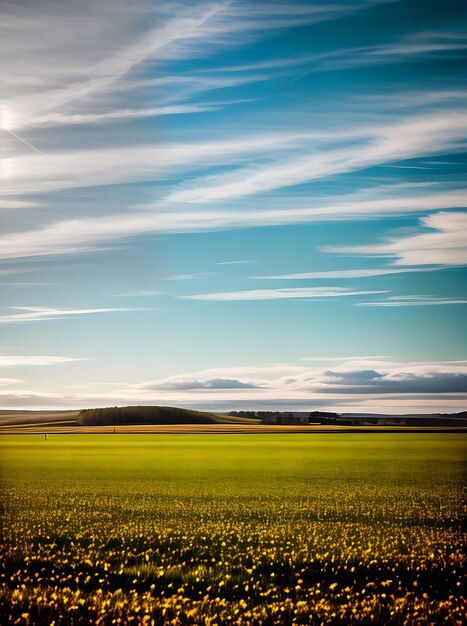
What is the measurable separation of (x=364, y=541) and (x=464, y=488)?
2059 cm

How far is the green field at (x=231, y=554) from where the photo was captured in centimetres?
1288

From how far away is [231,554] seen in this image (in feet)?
59.3

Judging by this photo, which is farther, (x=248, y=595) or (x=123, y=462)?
(x=123, y=462)

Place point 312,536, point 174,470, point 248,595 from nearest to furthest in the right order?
point 248,595 < point 312,536 < point 174,470

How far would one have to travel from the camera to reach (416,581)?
1530 centimetres

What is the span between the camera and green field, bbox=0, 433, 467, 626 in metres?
12.9

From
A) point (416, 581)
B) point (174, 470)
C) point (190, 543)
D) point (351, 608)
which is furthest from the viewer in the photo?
point (174, 470)

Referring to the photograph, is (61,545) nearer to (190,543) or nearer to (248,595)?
(190,543)

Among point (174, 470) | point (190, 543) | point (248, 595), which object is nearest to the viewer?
point (248, 595)

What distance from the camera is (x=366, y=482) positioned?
134 feet

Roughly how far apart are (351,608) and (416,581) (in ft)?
9.81

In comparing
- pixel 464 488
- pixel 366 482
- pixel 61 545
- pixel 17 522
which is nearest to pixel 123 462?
pixel 366 482

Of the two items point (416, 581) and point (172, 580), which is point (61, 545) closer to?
point (172, 580)

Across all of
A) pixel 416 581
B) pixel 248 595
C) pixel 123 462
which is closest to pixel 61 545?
pixel 248 595
